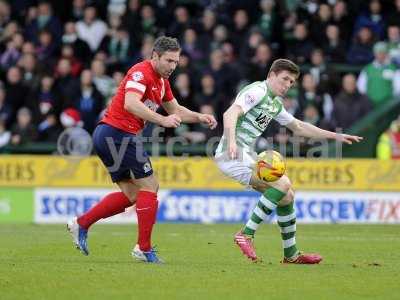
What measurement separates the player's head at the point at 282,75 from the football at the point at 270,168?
27.5 inches

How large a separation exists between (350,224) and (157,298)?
9.77 m

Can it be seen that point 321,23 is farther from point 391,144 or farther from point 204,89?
point 391,144

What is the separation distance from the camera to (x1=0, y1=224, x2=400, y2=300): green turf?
27.6ft

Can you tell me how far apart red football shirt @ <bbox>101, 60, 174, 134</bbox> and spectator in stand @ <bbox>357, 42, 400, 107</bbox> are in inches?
370

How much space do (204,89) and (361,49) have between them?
3243mm

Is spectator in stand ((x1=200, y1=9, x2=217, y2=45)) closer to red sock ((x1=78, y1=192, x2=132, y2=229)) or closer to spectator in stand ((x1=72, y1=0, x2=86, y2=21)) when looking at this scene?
spectator in stand ((x1=72, y1=0, x2=86, y2=21))

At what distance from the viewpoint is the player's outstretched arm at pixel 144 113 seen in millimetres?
10039

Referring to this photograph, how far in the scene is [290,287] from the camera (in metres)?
8.73

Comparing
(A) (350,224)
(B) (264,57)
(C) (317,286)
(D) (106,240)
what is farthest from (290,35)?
(C) (317,286)

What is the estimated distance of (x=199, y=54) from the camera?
68.5 ft

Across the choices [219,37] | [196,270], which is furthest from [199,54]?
[196,270]

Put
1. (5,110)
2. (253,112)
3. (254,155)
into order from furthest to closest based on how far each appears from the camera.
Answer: (5,110) < (254,155) < (253,112)

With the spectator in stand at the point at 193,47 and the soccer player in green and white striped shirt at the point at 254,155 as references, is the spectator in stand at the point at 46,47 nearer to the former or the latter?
the spectator in stand at the point at 193,47

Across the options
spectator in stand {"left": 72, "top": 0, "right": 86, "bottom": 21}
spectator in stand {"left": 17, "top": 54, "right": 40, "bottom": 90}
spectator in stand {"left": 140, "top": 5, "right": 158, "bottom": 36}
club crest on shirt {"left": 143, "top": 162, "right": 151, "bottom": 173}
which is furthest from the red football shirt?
spectator in stand {"left": 72, "top": 0, "right": 86, "bottom": 21}
